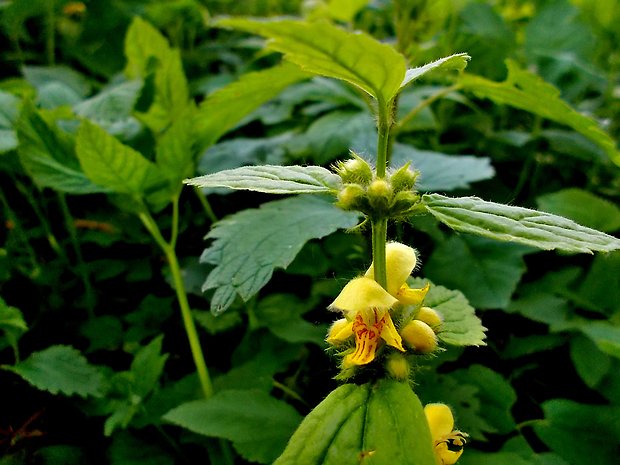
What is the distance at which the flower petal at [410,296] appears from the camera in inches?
27.7

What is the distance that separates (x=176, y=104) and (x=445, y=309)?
33.8 inches

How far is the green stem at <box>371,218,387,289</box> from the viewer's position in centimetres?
64

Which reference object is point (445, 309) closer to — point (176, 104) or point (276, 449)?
point (276, 449)

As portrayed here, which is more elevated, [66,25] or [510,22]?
[510,22]

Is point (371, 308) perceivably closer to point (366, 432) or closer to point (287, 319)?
point (366, 432)

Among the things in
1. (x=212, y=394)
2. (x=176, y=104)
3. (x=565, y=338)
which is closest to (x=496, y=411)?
(x=565, y=338)

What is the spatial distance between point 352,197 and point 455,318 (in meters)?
0.31

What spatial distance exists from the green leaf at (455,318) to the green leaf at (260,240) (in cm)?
21

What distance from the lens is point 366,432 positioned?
1.96 feet

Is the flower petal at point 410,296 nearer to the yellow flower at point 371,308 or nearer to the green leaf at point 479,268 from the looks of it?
the yellow flower at point 371,308

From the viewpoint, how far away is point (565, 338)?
119 centimetres

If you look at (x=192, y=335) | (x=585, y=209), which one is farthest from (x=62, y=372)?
(x=585, y=209)

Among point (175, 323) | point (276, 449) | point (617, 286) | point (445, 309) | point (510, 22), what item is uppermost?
point (510, 22)

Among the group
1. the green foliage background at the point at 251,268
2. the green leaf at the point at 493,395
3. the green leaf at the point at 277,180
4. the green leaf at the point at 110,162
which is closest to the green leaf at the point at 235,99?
the green foliage background at the point at 251,268
